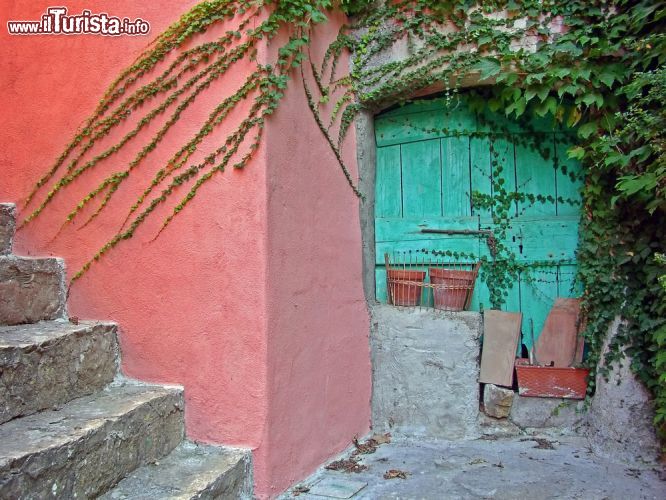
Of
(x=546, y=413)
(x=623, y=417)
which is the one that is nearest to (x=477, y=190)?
(x=546, y=413)

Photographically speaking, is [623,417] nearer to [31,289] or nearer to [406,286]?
[406,286]

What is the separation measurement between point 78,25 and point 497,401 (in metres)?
3.09

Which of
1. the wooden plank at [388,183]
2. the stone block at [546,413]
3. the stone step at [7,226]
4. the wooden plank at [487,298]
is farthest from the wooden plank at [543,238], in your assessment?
the stone step at [7,226]

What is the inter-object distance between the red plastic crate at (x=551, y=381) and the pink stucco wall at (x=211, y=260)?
3.66 feet

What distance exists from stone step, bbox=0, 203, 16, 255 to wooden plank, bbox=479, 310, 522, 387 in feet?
8.76

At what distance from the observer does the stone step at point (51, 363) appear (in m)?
2.31

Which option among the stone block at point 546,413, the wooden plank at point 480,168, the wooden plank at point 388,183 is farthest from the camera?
the wooden plank at point 388,183

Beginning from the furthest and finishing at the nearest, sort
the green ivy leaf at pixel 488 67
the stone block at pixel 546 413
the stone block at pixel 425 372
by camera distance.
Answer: the stone block at pixel 425 372 → the stone block at pixel 546 413 → the green ivy leaf at pixel 488 67

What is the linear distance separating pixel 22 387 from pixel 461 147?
282 centimetres

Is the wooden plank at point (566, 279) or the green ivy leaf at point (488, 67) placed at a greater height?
the green ivy leaf at point (488, 67)

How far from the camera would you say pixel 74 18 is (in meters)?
3.13

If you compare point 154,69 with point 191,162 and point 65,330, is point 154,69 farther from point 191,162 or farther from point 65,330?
point 65,330

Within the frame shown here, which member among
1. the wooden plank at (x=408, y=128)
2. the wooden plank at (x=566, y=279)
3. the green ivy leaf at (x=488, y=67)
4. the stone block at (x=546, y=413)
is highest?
the green ivy leaf at (x=488, y=67)

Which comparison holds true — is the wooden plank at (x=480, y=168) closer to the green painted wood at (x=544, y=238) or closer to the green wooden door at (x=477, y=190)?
the green wooden door at (x=477, y=190)
